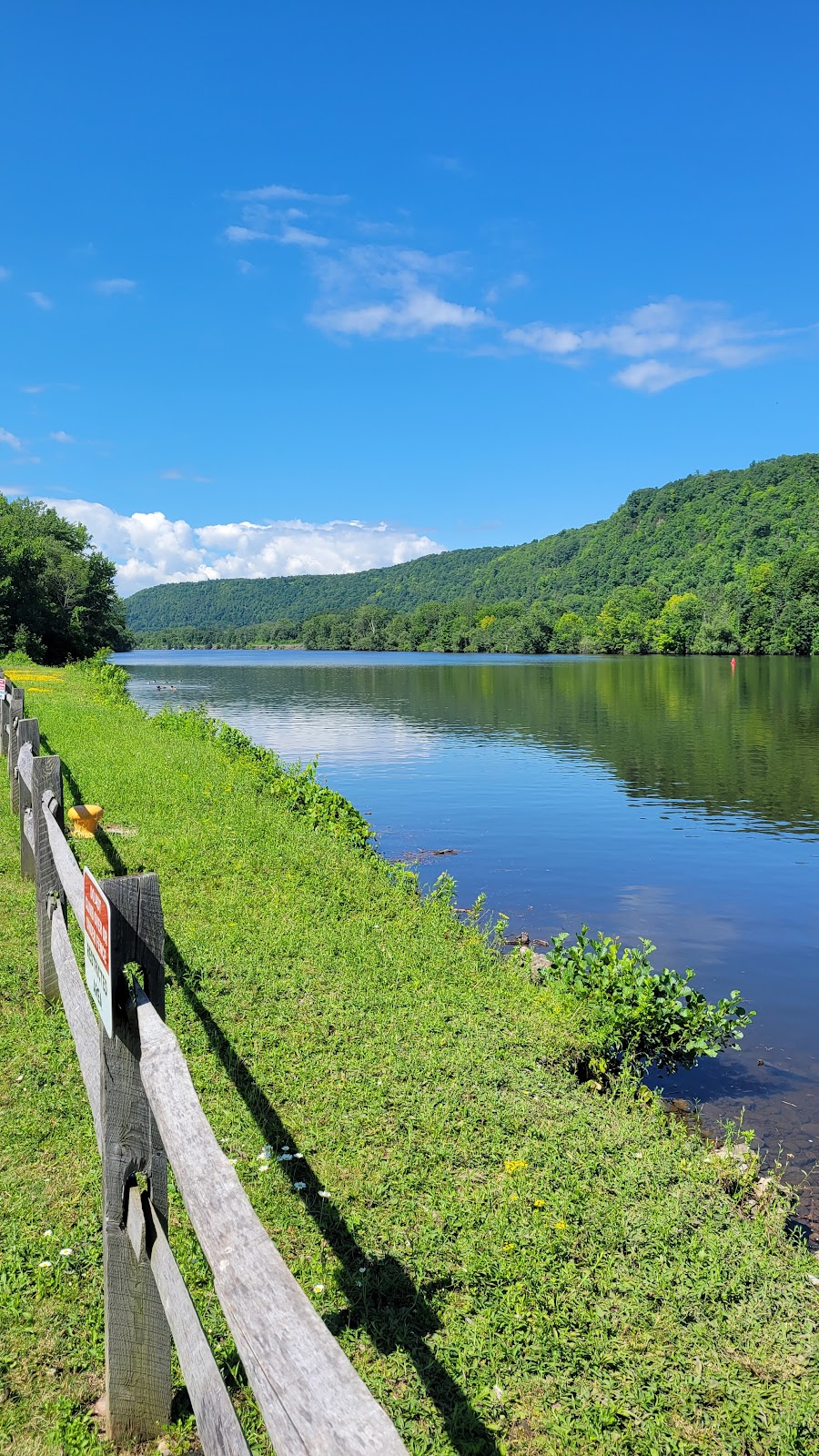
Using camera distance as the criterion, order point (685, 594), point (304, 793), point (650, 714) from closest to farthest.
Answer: point (304, 793)
point (650, 714)
point (685, 594)

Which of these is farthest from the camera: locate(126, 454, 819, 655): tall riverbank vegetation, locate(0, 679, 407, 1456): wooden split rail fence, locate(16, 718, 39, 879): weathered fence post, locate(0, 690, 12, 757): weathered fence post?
locate(126, 454, 819, 655): tall riverbank vegetation

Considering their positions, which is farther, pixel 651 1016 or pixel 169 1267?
pixel 651 1016

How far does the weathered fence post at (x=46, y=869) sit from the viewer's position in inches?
255

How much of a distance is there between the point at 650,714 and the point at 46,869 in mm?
40651

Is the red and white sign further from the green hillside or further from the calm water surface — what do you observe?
the green hillside

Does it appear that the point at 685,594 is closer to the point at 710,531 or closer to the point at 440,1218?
the point at 710,531

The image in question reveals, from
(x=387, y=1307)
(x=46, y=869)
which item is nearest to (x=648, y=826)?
(x=46, y=869)

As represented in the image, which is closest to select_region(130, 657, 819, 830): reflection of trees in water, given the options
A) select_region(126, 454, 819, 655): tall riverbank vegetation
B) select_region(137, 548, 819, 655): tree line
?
select_region(137, 548, 819, 655): tree line

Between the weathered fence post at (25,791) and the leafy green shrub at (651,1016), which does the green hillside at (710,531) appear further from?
the weathered fence post at (25,791)

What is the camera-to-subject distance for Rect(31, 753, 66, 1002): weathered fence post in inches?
255

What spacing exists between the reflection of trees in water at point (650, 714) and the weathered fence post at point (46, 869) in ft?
54.8

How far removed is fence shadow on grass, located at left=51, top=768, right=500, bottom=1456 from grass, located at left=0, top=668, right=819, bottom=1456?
1cm

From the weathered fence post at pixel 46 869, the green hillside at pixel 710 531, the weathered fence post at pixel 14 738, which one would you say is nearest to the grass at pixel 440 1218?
the weathered fence post at pixel 46 869

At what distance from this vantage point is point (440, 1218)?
4.73m
